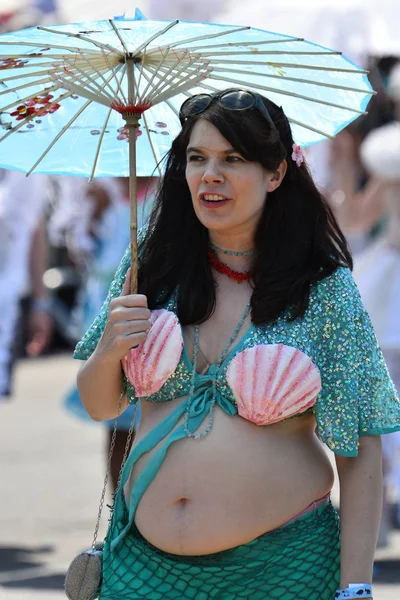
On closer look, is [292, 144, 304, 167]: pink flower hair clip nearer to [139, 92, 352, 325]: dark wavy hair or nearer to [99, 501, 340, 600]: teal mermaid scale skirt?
[139, 92, 352, 325]: dark wavy hair

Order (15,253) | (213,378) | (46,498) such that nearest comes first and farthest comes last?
(213,378) → (15,253) → (46,498)

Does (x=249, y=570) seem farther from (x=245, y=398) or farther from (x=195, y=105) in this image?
(x=195, y=105)

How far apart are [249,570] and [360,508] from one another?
29 centimetres

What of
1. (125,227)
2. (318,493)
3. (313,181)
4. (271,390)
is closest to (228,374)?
(271,390)

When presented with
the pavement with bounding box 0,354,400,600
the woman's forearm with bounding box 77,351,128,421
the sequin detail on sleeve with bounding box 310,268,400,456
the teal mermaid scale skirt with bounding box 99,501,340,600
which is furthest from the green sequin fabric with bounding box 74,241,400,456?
the pavement with bounding box 0,354,400,600

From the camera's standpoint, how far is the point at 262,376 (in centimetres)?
314

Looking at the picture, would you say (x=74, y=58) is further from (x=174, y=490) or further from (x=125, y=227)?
(x=125, y=227)

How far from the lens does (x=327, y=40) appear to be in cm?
800

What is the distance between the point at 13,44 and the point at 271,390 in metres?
1.02

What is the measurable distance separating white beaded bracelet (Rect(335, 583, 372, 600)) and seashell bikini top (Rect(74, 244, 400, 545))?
291 millimetres

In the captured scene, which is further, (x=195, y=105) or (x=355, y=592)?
(x=195, y=105)

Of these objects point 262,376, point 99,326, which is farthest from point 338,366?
point 99,326

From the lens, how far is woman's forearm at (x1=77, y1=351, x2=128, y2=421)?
324 cm

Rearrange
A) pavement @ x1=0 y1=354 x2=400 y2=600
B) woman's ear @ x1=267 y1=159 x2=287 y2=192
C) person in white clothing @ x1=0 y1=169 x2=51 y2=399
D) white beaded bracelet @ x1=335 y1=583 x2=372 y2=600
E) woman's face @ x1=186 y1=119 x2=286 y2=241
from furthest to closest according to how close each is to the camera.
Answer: person in white clothing @ x1=0 y1=169 x2=51 y2=399 → pavement @ x1=0 y1=354 x2=400 y2=600 → woman's ear @ x1=267 y1=159 x2=287 y2=192 → woman's face @ x1=186 y1=119 x2=286 y2=241 → white beaded bracelet @ x1=335 y1=583 x2=372 y2=600
